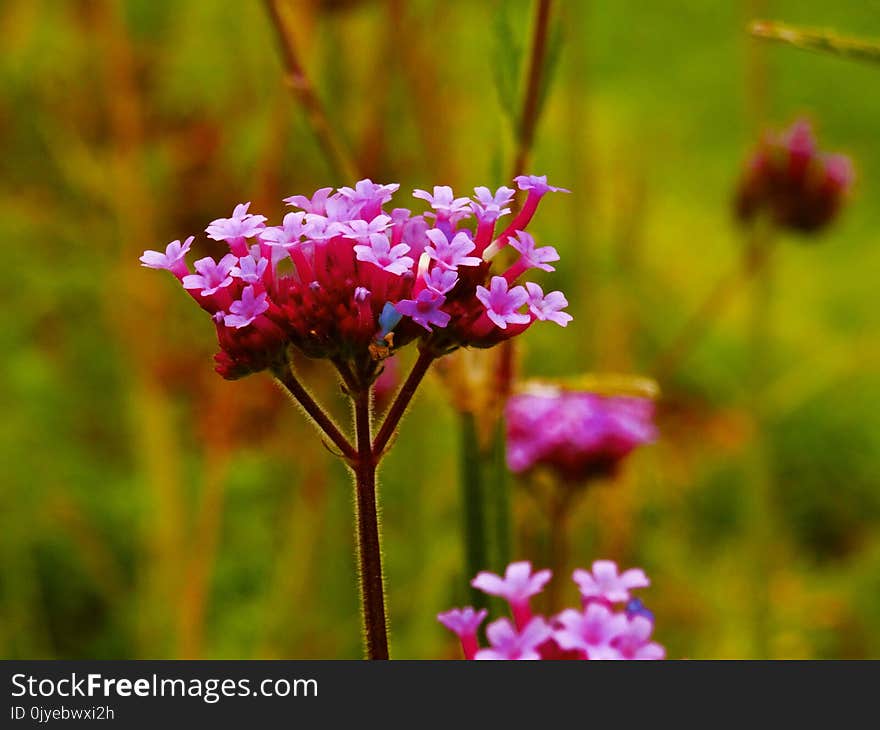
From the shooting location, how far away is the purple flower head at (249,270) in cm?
35

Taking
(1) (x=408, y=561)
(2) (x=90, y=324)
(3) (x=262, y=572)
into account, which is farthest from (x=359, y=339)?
(2) (x=90, y=324)

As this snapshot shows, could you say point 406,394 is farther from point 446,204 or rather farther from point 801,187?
point 801,187

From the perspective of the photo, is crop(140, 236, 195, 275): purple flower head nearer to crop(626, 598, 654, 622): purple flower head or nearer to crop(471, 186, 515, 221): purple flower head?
crop(471, 186, 515, 221): purple flower head

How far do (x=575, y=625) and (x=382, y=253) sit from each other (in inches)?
5.8

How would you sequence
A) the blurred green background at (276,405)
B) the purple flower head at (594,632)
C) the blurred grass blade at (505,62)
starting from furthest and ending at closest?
the blurred green background at (276,405), the blurred grass blade at (505,62), the purple flower head at (594,632)

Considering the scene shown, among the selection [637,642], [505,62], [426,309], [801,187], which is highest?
[801,187]

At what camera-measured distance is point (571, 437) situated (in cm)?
77

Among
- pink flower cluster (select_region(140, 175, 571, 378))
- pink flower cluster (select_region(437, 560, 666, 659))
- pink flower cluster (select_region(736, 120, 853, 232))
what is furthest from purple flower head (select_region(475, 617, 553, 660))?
pink flower cluster (select_region(736, 120, 853, 232))

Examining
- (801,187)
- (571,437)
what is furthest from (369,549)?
(801,187)

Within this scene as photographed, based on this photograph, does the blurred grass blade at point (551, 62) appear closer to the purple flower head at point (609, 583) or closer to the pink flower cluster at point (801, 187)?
the purple flower head at point (609, 583)

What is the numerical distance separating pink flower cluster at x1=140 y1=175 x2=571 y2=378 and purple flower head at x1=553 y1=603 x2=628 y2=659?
0.10 m

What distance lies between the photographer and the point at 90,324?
4.76 feet

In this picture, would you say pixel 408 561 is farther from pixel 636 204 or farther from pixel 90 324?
pixel 90 324

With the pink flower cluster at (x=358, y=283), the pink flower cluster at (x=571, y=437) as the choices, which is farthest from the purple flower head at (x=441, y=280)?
the pink flower cluster at (x=571, y=437)
